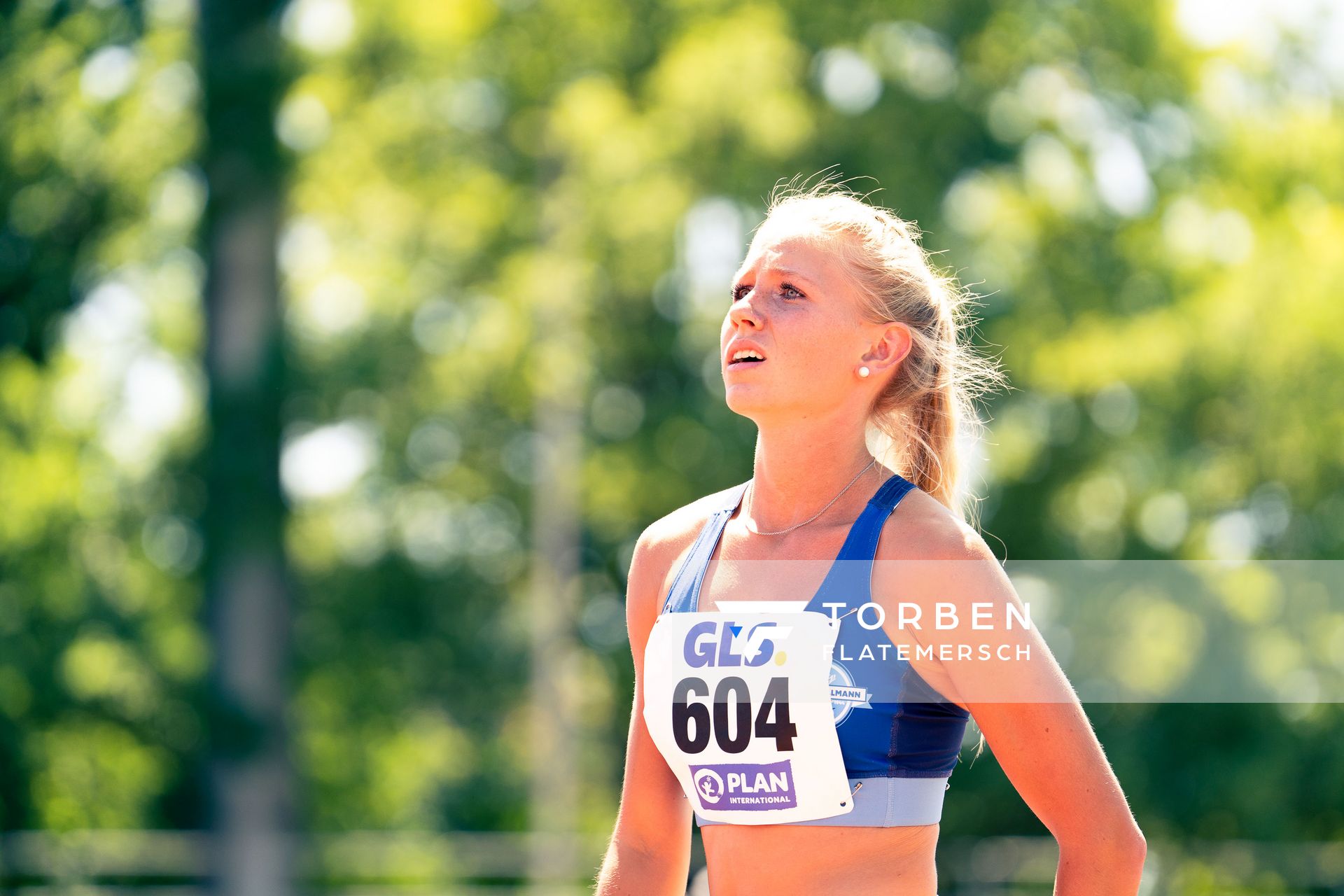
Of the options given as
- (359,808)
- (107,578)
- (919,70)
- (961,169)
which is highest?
(919,70)

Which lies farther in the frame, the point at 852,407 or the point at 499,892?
the point at 499,892

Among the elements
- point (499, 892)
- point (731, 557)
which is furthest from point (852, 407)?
point (499, 892)

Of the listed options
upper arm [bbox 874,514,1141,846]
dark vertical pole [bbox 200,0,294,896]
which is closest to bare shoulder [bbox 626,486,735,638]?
upper arm [bbox 874,514,1141,846]

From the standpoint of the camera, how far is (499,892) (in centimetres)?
1166

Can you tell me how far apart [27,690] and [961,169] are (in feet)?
35.7

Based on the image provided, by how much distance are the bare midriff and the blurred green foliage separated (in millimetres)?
8875

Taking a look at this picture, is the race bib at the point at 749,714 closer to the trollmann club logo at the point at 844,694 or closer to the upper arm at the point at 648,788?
the trollmann club logo at the point at 844,694

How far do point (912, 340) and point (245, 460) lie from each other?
848 centimetres

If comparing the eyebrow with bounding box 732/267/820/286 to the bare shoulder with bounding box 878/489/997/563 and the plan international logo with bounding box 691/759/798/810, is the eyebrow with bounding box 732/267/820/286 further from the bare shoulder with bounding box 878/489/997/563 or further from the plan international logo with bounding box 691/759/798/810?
the plan international logo with bounding box 691/759/798/810

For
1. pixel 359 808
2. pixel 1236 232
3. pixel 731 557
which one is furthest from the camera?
pixel 359 808

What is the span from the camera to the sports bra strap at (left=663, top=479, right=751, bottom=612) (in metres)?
2.28

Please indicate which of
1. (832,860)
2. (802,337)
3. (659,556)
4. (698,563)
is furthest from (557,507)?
(832,860)

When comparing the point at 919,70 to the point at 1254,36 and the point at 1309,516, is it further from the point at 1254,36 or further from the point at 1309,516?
the point at 1309,516

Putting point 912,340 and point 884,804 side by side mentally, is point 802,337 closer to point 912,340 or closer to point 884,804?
point 912,340
